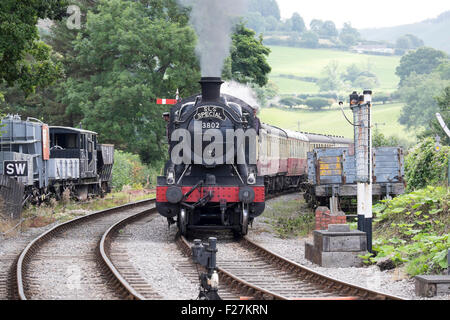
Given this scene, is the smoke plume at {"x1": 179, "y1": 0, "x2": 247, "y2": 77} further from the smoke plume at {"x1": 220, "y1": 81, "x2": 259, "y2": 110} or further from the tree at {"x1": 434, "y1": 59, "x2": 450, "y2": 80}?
the tree at {"x1": 434, "y1": 59, "x2": 450, "y2": 80}

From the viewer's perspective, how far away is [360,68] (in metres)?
184

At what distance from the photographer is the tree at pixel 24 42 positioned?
18.5 metres

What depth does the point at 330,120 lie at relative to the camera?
11712 cm

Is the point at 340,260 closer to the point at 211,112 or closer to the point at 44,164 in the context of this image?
the point at 211,112

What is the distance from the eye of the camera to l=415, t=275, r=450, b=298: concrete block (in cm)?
962

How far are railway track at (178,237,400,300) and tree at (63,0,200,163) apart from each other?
26.5 m

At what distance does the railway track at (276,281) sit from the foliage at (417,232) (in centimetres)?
144

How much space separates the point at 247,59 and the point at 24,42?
97.3ft

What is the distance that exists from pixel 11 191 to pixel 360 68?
560 ft

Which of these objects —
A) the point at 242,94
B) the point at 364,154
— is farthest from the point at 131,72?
the point at 364,154

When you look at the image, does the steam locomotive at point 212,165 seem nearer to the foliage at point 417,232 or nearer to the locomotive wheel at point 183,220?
the locomotive wheel at point 183,220

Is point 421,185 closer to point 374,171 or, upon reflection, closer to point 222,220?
point 374,171
